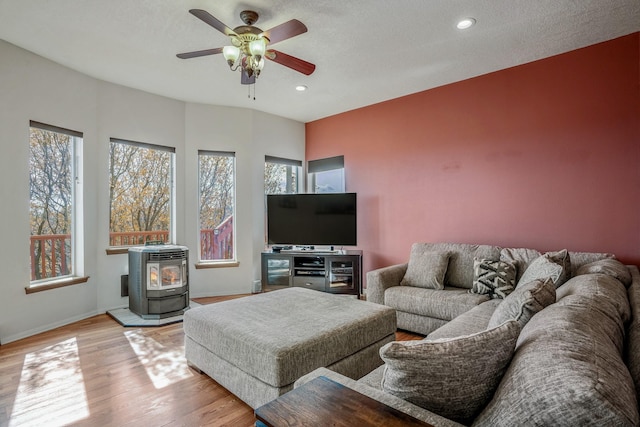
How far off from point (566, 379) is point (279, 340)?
1.44 meters

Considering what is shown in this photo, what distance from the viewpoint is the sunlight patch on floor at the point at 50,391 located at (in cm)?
193

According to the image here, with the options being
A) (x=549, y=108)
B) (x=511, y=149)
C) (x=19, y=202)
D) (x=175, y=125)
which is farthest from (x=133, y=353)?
(x=549, y=108)

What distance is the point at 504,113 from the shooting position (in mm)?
3490

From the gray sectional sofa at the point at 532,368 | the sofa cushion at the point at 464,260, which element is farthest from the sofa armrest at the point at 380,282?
the gray sectional sofa at the point at 532,368

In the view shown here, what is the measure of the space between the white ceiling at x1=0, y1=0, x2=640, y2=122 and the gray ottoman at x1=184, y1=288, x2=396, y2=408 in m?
2.25

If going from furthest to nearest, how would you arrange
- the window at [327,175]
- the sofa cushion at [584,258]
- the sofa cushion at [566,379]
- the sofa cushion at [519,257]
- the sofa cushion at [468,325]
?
the window at [327,175], the sofa cushion at [519,257], the sofa cushion at [584,258], the sofa cushion at [468,325], the sofa cushion at [566,379]

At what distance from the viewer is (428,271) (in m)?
3.34

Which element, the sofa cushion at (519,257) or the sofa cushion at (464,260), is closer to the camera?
the sofa cushion at (519,257)

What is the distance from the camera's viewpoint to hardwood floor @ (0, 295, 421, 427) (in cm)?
194

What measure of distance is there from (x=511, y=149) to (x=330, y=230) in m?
2.39

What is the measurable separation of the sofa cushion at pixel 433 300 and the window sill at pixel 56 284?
3.39 metres

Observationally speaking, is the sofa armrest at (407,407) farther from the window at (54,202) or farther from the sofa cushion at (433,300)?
the window at (54,202)

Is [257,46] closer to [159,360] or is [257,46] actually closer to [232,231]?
[159,360]

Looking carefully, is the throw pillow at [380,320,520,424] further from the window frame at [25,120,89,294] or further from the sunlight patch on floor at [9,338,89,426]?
the window frame at [25,120,89,294]
